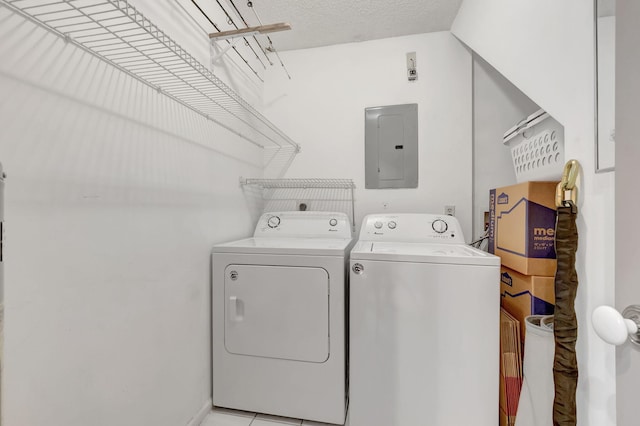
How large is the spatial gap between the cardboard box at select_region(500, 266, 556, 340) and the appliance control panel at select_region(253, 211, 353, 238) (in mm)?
965

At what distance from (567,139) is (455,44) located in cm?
143

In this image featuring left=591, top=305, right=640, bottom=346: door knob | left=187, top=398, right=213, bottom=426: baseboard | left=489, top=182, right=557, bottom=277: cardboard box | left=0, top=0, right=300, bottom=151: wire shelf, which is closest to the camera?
left=591, top=305, right=640, bottom=346: door knob

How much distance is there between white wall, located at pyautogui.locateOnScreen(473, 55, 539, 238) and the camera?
6.51 ft

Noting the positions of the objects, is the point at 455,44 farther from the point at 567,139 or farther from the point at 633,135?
the point at 633,135

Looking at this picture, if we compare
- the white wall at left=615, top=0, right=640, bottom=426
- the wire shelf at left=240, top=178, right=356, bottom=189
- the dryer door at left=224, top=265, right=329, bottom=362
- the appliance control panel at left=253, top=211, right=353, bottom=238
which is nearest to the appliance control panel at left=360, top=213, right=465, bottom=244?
the appliance control panel at left=253, top=211, right=353, bottom=238

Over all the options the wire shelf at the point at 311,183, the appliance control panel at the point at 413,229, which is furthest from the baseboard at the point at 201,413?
the wire shelf at the point at 311,183

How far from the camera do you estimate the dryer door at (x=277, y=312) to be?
1451 mm

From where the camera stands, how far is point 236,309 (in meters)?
1.55

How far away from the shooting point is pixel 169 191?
1291 mm

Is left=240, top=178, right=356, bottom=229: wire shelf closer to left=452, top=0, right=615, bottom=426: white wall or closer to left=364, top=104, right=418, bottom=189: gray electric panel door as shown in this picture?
left=364, top=104, right=418, bottom=189: gray electric panel door

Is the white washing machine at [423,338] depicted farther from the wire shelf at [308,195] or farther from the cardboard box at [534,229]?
the wire shelf at [308,195]

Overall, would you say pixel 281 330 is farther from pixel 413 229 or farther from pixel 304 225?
pixel 413 229

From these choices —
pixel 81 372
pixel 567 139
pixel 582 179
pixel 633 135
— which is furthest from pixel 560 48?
pixel 81 372

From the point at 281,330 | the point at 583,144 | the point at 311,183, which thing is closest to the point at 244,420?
the point at 281,330
